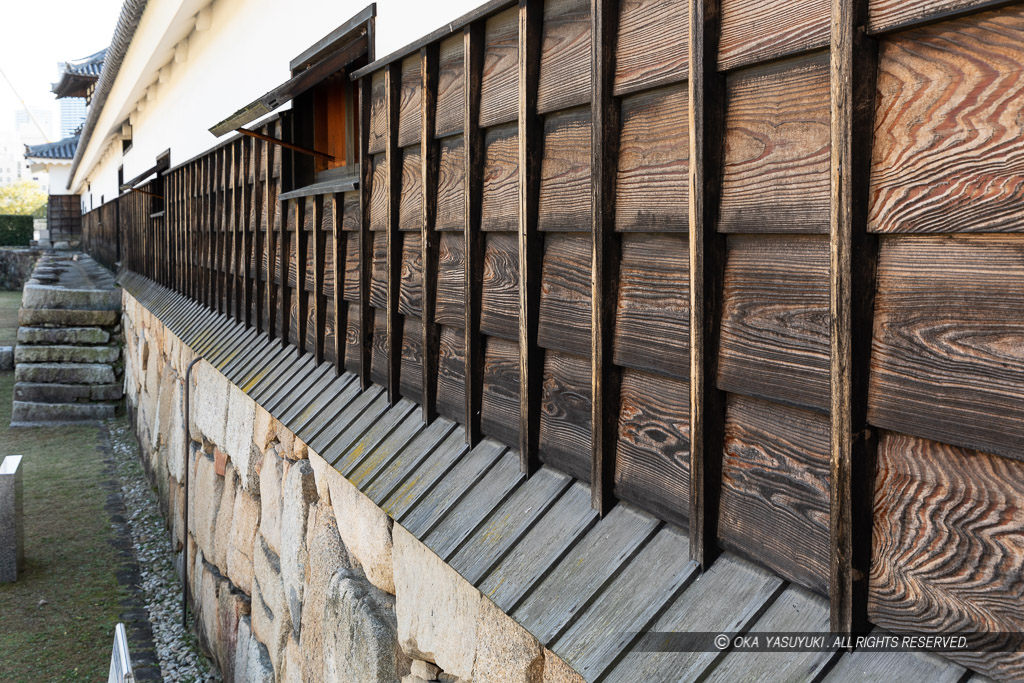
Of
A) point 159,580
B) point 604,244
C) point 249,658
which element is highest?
point 604,244

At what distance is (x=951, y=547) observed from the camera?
0.96 meters

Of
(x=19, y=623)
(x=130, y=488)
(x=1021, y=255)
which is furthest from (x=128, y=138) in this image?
(x=1021, y=255)

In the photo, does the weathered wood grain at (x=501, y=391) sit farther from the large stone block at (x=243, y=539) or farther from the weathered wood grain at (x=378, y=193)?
the large stone block at (x=243, y=539)

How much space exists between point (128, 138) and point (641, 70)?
14083 millimetres

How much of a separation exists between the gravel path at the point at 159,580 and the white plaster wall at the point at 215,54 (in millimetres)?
3244

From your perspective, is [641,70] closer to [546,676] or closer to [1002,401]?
[1002,401]

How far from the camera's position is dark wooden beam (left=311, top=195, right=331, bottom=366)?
133 inches

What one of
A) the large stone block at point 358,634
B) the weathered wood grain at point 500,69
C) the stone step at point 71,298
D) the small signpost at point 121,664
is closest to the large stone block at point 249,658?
the small signpost at point 121,664

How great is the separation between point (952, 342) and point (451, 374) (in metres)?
1.43

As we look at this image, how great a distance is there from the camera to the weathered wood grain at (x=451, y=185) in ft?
7.04

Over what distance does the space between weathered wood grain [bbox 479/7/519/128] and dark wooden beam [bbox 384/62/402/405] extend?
63cm

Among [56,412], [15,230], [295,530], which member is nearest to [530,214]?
[295,530]

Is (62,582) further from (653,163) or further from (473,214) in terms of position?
(653,163)

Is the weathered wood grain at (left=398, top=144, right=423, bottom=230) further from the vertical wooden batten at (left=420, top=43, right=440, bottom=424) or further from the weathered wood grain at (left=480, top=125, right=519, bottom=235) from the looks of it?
the weathered wood grain at (left=480, top=125, right=519, bottom=235)
